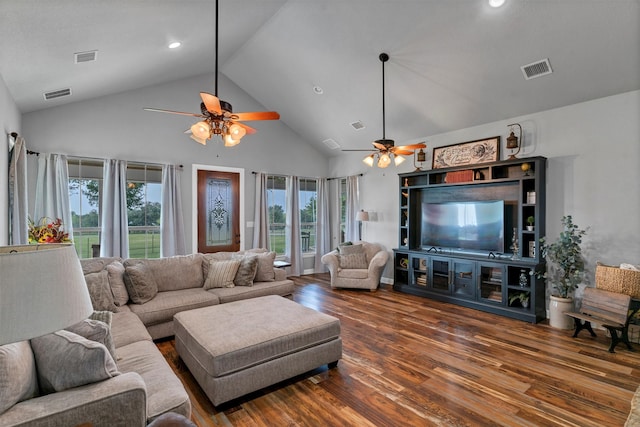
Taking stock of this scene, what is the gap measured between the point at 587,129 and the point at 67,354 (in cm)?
560

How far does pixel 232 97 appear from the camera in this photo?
20.8 feet

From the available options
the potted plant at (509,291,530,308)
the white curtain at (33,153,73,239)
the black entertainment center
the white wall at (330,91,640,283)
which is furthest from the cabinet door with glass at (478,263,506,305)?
the white curtain at (33,153,73,239)

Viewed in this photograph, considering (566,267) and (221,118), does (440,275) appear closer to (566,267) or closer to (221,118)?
(566,267)

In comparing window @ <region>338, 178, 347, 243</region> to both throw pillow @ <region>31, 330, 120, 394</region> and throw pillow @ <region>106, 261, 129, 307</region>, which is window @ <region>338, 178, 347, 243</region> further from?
throw pillow @ <region>31, 330, 120, 394</region>

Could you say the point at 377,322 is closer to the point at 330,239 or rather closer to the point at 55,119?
the point at 330,239

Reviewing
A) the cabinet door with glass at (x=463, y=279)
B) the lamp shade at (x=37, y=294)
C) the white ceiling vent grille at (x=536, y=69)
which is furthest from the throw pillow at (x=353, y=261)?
the lamp shade at (x=37, y=294)

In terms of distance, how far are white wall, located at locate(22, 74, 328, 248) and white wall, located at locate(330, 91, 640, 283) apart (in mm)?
4397

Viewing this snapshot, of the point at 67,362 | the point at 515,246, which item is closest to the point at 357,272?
the point at 515,246

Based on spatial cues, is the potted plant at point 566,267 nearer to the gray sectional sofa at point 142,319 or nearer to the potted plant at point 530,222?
the potted plant at point 530,222

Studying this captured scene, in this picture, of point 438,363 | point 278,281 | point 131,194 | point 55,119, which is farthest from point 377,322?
point 55,119

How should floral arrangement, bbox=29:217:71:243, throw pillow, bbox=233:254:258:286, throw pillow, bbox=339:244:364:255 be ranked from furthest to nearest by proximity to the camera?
throw pillow, bbox=339:244:364:255 < throw pillow, bbox=233:254:258:286 < floral arrangement, bbox=29:217:71:243

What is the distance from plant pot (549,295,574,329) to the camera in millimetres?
3941

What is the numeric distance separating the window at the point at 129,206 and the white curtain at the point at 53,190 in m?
0.15

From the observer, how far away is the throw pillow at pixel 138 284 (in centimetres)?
356
